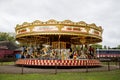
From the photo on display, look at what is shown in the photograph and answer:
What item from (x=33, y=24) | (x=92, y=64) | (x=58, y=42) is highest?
(x=33, y=24)

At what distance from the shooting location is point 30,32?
18984 mm

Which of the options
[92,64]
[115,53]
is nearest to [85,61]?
[92,64]

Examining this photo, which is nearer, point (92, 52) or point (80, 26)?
point (80, 26)

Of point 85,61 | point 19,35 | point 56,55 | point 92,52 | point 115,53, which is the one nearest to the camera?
point 85,61

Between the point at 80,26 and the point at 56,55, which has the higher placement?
the point at 80,26

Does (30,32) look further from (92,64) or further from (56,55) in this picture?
(92,64)

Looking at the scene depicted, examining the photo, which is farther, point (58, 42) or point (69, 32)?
point (58, 42)

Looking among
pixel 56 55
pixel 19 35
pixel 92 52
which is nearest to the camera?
pixel 56 55

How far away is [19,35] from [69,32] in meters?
5.39

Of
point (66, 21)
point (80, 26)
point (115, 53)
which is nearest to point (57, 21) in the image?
point (66, 21)

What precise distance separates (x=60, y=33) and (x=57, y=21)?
107 centimetres

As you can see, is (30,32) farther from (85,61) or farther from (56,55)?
(85,61)

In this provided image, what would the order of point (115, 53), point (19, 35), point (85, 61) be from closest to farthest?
point (85, 61) → point (19, 35) → point (115, 53)

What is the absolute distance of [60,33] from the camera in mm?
18078
